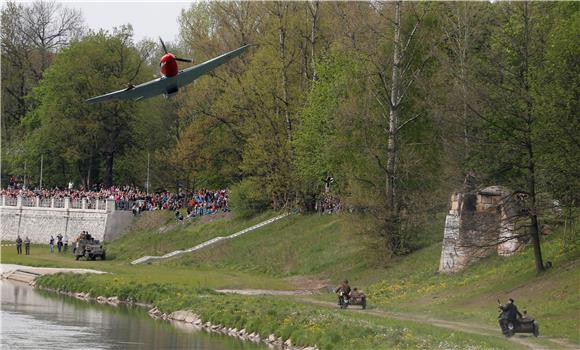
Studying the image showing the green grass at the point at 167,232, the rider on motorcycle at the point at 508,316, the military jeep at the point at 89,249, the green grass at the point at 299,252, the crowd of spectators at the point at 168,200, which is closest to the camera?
the rider on motorcycle at the point at 508,316

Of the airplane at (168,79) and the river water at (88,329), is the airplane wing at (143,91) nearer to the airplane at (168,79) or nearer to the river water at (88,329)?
the airplane at (168,79)

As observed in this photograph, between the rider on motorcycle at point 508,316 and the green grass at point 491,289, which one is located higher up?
the green grass at point 491,289

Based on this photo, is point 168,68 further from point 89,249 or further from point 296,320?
point 89,249

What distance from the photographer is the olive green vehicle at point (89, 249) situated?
3427 inches

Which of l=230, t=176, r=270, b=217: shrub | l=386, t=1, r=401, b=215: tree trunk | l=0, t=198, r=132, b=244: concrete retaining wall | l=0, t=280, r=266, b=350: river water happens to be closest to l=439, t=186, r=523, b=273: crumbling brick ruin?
l=386, t=1, r=401, b=215: tree trunk

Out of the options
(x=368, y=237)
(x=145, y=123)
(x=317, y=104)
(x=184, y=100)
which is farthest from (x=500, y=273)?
(x=145, y=123)

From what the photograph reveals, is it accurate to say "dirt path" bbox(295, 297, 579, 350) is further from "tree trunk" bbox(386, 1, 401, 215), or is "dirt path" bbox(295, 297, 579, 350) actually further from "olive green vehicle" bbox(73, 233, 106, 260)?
"olive green vehicle" bbox(73, 233, 106, 260)

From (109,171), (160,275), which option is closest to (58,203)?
(109,171)

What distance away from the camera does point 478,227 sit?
5503 cm

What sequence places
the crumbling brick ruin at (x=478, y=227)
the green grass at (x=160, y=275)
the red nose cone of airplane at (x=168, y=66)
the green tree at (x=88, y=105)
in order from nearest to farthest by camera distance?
the red nose cone of airplane at (x=168, y=66) < the crumbling brick ruin at (x=478, y=227) < the green grass at (x=160, y=275) < the green tree at (x=88, y=105)

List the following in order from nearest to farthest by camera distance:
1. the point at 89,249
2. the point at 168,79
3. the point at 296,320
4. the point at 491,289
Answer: the point at 168,79
the point at 296,320
the point at 491,289
the point at 89,249

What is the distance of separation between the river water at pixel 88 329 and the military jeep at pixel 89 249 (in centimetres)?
2525

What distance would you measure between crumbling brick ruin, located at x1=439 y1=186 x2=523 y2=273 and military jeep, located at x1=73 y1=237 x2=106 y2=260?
34955mm

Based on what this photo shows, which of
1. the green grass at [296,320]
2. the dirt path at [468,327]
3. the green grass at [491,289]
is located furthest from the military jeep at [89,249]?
the dirt path at [468,327]
